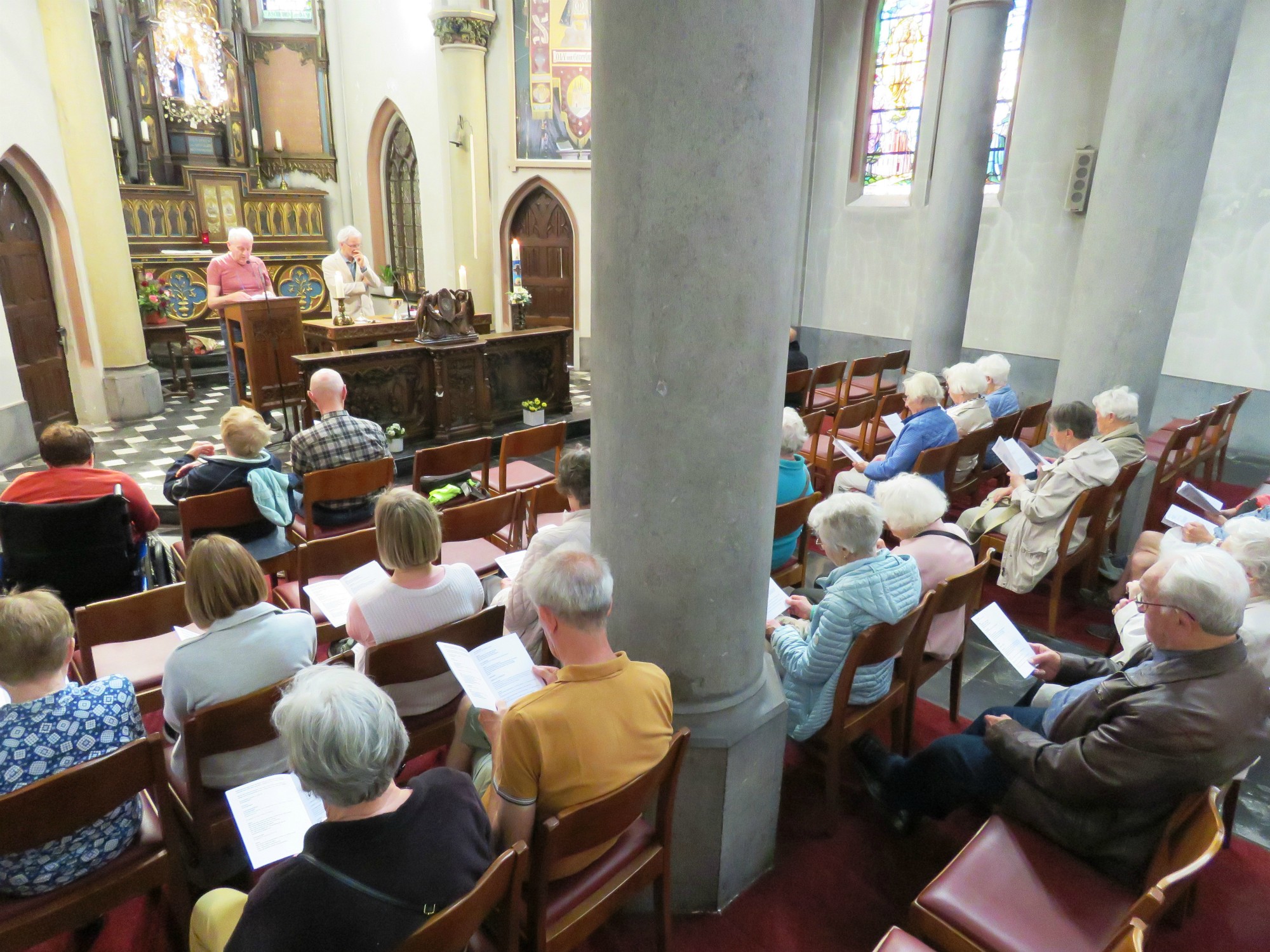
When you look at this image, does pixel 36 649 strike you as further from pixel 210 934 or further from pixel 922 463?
pixel 922 463

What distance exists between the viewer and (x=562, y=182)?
35.1 ft

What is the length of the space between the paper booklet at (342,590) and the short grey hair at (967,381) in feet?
13.4

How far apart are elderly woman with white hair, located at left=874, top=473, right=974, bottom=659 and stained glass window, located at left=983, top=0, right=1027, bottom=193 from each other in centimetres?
666

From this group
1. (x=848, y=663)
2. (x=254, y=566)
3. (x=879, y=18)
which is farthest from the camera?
(x=879, y=18)

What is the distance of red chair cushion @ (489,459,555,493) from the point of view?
200 inches

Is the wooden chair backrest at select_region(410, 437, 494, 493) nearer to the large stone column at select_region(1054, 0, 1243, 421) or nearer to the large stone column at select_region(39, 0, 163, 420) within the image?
the large stone column at select_region(1054, 0, 1243, 421)

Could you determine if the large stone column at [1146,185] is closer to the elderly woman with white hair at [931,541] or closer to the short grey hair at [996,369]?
the short grey hair at [996,369]

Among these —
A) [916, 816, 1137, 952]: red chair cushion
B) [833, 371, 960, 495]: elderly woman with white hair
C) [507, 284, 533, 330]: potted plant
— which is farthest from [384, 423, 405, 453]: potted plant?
[916, 816, 1137, 952]: red chair cushion

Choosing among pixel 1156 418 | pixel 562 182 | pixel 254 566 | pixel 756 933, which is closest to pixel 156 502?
pixel 254 566

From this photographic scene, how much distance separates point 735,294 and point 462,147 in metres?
10.5

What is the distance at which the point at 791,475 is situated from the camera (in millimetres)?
3900

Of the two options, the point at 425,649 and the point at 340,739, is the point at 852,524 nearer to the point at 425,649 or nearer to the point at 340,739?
the point at 425,649

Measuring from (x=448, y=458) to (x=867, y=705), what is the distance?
284cm

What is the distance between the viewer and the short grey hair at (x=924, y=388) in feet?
15.8
